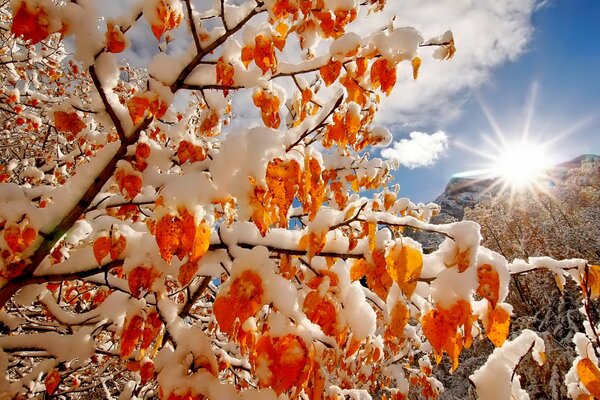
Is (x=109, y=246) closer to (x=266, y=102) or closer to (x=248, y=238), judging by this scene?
(x=248, y=238)

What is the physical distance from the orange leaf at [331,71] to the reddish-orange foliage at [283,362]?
48.6 inches

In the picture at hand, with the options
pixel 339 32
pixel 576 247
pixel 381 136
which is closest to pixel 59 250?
pixel 339 32

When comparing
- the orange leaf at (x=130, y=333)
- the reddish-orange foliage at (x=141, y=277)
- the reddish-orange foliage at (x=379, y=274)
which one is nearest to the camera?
the reddish-orange foliage at (x=379, y=274)

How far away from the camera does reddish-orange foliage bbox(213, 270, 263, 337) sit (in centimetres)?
121

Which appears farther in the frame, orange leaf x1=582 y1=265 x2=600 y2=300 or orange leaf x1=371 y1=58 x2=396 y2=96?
orange leaf x1=371 y1=58 x2=396 y2=96

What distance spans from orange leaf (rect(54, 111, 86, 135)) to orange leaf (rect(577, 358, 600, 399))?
3131 mm

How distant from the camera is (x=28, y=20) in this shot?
1358mm

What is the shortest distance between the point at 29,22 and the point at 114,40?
32cm

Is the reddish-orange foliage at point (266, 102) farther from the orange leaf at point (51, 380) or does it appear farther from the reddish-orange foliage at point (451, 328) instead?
the orange leaf at point (51, 380)

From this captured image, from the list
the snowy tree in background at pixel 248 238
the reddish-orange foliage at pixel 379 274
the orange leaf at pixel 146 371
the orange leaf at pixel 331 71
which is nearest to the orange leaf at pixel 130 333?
the snowy tree in background at pixel 248 238

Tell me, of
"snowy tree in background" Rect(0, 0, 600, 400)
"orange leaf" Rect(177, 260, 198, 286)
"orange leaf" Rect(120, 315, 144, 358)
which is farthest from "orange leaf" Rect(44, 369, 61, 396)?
"orange leaf" Rect(177, 260, 198, 286)

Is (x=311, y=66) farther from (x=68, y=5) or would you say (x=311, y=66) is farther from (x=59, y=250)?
(x=59, y=250)

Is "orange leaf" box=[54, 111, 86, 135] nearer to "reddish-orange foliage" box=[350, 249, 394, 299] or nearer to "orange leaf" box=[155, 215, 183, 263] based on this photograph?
"orange leaf" box=[155, 215, 183, 263]

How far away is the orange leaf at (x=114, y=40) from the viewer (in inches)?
62.8
